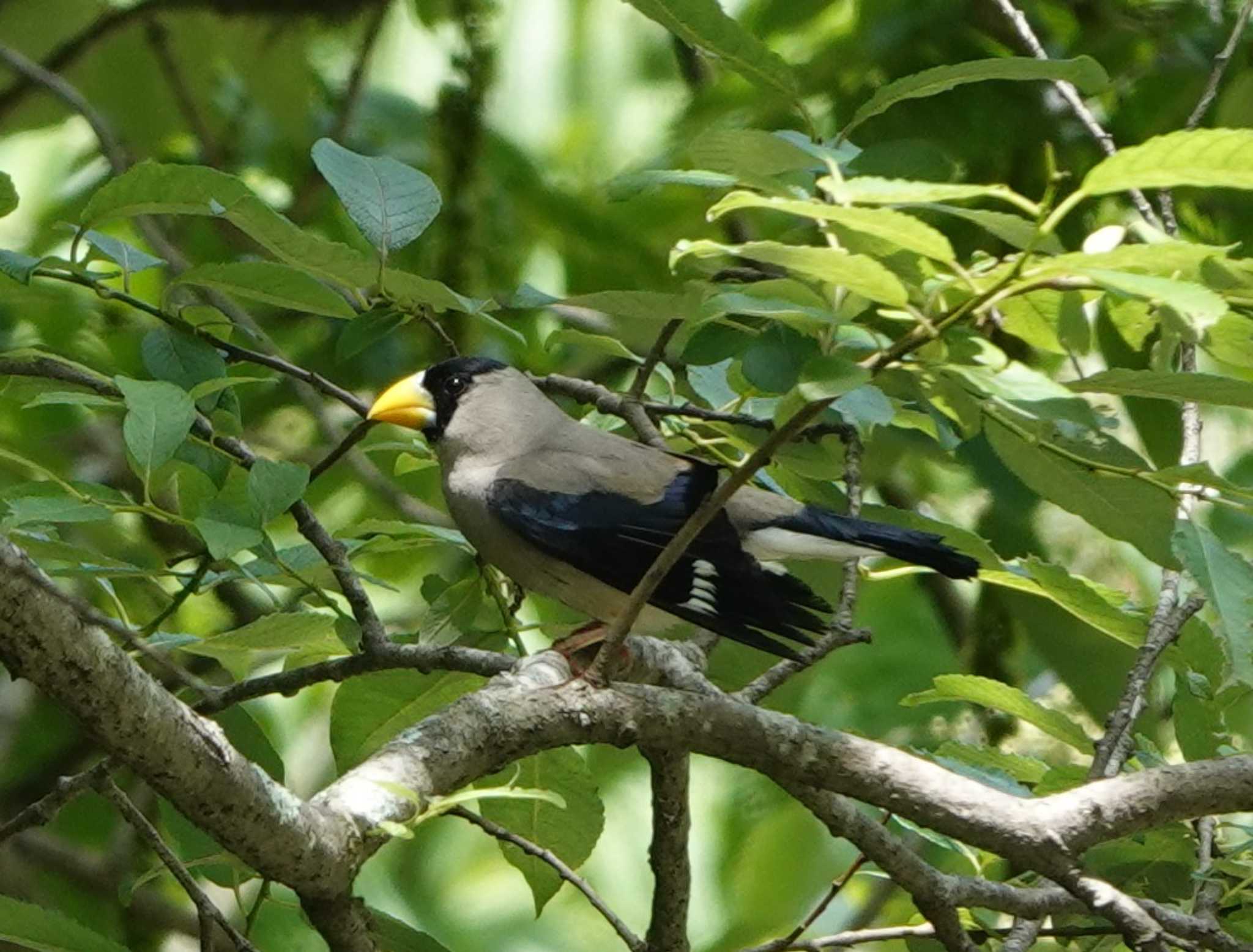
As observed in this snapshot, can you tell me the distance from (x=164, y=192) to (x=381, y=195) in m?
0.32

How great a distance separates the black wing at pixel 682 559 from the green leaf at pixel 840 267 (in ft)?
4.02

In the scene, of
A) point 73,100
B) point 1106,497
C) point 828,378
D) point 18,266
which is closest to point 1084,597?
point 1106,497

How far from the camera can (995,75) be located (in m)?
1.96

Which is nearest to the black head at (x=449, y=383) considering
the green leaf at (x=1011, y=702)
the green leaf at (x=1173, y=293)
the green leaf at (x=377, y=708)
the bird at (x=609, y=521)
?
the bird at (x=609, y=521)

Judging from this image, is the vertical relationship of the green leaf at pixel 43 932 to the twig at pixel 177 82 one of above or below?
below

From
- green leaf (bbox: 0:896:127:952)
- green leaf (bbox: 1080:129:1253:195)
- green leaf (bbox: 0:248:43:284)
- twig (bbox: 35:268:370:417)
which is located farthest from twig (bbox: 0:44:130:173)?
green leaf (bbox: 1080:129:1253:195)

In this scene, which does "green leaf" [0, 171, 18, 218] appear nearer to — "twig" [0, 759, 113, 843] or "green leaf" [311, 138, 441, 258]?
"green leaf" [311, 138, 441, 258]

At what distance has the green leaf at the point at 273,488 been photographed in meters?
2.16

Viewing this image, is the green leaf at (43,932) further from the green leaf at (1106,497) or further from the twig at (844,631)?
the green leaf at (1106,497)

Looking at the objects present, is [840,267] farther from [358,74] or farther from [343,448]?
[358,74]

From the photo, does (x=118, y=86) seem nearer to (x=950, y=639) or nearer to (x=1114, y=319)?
(x=950, y=639)

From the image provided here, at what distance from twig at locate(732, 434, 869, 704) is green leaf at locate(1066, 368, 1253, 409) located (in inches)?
34.4

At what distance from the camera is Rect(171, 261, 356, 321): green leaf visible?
2322 mm

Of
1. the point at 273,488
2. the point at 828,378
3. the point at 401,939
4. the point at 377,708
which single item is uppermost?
the point at 828,378
